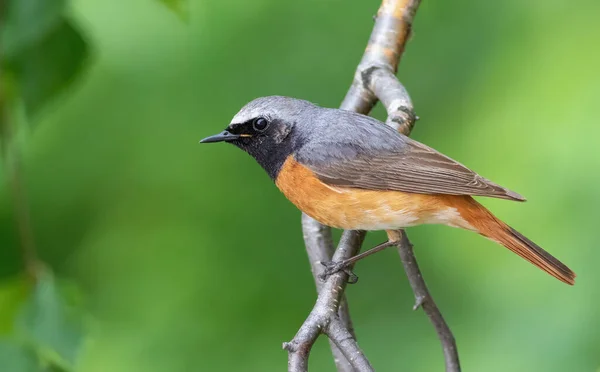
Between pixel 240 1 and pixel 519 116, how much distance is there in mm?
2038

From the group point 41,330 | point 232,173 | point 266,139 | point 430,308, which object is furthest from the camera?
point 232,173

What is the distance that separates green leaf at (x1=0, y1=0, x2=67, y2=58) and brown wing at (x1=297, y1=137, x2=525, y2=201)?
1.22 meters

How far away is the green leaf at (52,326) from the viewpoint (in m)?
2.31

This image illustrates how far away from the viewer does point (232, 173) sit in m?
5.11

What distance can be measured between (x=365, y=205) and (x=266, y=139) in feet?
1.67

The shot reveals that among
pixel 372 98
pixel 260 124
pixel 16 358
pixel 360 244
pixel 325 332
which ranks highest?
pixel 372 98

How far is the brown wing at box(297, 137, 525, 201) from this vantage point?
10.2 ft

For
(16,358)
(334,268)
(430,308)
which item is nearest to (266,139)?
(334,268)

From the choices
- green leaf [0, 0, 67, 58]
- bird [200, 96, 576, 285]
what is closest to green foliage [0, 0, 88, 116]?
green leaf [0, 0, 67, 58]

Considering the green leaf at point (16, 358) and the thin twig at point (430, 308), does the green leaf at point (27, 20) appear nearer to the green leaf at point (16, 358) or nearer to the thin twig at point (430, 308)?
the green leaf at point (16, 358)

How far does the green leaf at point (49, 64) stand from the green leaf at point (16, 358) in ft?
2.21

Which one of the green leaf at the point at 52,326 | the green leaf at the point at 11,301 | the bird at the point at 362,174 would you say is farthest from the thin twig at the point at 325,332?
the green leaf at the point at 11,301

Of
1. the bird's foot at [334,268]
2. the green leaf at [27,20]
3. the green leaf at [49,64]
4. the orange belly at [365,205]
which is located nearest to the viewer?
the green leaf at [27,20]

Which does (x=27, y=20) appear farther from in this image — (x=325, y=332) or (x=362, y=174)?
(x=362, y=174)
